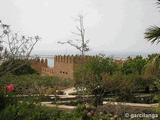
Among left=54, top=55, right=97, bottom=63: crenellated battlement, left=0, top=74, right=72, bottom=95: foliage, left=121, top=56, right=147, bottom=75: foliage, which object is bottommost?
left=0, top=74, right=72, bottom=95: foliage

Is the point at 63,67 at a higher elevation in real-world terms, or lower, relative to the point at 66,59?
lower

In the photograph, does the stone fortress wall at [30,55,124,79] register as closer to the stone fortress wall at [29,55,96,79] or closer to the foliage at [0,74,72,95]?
the stone fortress wall at [29,55,96,79]

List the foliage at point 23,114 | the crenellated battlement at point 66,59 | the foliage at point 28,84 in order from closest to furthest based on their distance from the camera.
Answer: the foliage at point 23,114 < the foliage at point 28,84 < the crenellated battlement at point 66,59

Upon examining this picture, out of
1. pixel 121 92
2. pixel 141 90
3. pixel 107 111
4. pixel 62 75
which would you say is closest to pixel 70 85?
pixel 62 75

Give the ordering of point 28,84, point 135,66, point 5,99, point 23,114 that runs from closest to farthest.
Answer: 1. point 23,114
2. point 5,99
3. point 28,84
4. point 135,66

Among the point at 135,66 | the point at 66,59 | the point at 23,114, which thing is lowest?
the point at 23,114

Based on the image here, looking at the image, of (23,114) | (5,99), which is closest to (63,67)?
(5,99)

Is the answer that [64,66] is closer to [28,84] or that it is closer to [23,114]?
[28,84]

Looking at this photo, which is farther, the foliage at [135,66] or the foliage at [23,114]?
the foliage at [135,66]

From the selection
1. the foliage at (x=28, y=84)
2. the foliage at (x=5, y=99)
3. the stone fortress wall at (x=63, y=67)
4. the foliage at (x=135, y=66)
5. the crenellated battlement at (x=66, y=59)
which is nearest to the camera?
the foliage at (x=5, y=99)

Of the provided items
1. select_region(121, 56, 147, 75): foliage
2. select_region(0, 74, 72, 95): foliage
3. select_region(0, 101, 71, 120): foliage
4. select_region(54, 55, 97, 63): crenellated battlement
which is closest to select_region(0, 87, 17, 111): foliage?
select_region(0, 101, 71, 120): foliage

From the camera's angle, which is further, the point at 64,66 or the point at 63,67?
the point at 63,67

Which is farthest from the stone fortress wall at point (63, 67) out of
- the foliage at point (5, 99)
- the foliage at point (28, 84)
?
the foliage at point (5, 99)

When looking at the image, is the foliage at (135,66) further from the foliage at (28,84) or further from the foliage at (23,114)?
the foliage at (23,114)
